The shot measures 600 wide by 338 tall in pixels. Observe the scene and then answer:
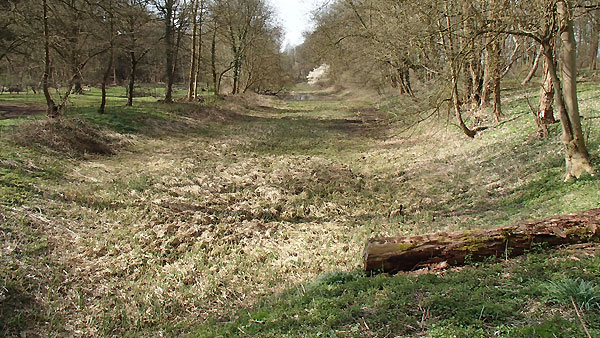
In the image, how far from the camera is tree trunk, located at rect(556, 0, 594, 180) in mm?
6977

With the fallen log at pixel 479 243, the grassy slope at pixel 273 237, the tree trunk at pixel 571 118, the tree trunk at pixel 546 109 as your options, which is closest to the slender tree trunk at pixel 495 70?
the grassy slope at pixel 273 237

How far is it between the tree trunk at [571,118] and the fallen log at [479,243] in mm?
2693

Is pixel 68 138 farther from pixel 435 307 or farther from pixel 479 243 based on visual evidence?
pixel 435 307

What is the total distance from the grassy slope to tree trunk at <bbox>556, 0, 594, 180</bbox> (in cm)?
41

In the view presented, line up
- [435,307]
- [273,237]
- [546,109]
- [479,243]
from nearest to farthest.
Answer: [435,307]
[479,243]
[273,237]
[546,109]

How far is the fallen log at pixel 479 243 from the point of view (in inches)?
180

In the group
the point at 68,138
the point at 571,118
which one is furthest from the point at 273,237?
the point at 68,138

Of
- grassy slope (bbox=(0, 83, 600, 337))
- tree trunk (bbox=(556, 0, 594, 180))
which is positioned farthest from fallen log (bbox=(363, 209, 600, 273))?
tree trunk (bbox=(556, 0, 594, 180))

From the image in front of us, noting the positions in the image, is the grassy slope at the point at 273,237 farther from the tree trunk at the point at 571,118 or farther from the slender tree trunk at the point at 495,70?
the slender tree trunk at the point at 495,70

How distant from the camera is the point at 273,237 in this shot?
281 inches

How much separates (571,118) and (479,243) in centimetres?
406

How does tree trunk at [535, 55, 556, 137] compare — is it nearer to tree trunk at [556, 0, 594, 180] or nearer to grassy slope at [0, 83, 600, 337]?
grassy slope at [0, 83, 600, 337]

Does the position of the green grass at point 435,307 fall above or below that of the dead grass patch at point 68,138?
below

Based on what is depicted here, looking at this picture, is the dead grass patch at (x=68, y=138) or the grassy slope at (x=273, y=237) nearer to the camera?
the grassy slope at (x=273, y=237)
